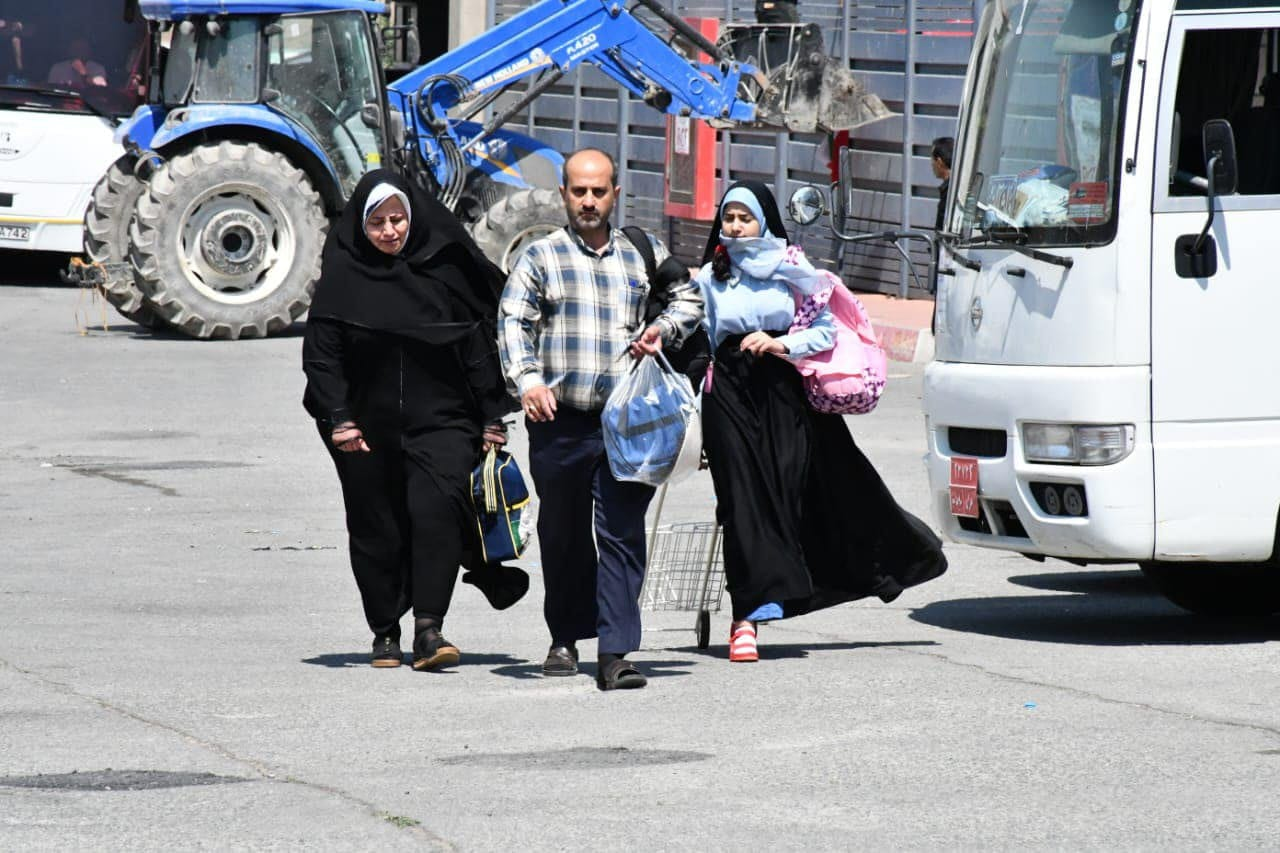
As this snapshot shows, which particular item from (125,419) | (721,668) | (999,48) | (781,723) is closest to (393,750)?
(781,723)

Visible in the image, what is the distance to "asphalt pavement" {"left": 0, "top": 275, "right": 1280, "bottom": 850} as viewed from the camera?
5781 millimetres

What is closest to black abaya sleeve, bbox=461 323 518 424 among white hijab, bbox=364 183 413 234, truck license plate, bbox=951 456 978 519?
white hijab, bbox=364 183 413 234

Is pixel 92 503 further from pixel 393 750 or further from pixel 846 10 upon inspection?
pixel 846 10

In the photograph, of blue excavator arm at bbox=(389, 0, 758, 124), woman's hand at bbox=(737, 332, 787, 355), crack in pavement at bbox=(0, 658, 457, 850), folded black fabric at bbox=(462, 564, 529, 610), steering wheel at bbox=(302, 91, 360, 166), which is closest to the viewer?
crack in pavement at bbox=(0, 658, 457, 850)

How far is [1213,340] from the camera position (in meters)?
8.20

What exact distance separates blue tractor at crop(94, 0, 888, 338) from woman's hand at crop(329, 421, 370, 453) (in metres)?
11.8

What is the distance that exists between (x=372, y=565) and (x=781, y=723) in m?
1.80

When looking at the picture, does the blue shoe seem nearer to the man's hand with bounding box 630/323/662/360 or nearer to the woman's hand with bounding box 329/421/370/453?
the man's hand with bounding box 630/323/662/360

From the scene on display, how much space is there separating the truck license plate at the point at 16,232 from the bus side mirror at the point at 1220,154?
17394 mm

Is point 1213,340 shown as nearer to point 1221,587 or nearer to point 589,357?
point 1221,587

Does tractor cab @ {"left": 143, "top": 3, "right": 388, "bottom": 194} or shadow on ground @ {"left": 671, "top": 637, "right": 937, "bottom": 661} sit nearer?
shadow on ground @ {"left": 671, "top": 637, "right": 937, "bottom": 661}

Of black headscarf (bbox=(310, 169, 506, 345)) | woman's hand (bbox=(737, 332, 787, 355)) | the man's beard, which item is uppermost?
the man's beard

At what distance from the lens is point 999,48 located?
29.4ft

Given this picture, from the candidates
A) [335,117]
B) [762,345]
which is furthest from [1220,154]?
[335,117]
